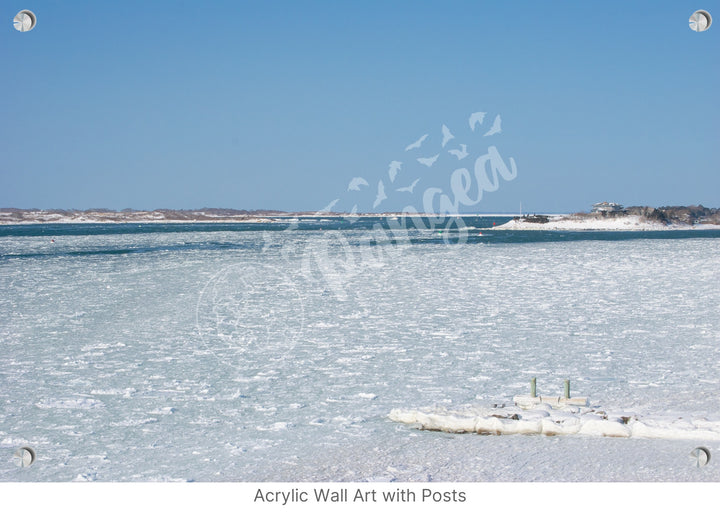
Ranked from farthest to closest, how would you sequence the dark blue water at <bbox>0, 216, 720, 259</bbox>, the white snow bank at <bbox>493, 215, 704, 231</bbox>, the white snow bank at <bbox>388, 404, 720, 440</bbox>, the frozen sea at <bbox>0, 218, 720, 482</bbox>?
1. the white snow bank at <bbox>493, 215, 704, 231</bbox>
2. the dark blue water at <bbox>0, 216, 720, 259</bbox>
3. the white snow bank at <bbox>388, 404, 720, 440</bbox>
4. the frozen sea at <bbox>0, 218, 720, 482</bbox>

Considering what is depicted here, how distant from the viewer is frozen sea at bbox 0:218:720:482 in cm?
478

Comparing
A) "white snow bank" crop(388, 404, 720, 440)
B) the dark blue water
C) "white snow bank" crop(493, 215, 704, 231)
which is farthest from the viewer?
"white snow bank" crop(493, 215, 704, 231)

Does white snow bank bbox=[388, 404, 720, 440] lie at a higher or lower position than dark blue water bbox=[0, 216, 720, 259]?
higher

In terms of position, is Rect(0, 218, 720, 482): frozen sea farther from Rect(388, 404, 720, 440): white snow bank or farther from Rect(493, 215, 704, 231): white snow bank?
Rect(493, 215, 704, 231): white snow bank

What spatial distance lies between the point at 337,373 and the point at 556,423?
9.95 feet

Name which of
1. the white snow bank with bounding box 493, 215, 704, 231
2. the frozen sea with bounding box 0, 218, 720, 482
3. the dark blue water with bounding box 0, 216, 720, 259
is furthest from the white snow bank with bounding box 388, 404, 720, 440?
the white snow bank with bounding box 493, 215, 704, 231

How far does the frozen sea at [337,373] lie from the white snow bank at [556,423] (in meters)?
0.08

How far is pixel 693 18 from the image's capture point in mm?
3771

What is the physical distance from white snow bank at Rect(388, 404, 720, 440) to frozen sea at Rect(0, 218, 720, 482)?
0.08m

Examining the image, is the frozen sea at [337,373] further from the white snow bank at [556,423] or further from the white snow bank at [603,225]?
the white snow bank at [603,225]

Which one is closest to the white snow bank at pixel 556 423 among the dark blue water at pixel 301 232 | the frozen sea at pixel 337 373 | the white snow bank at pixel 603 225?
the frozen sea at pixel 337 373

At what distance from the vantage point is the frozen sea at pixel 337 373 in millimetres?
4777

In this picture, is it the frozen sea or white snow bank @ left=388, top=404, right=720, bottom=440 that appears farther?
white snow bank @ left=388, top=404, right=720, bottom=440
